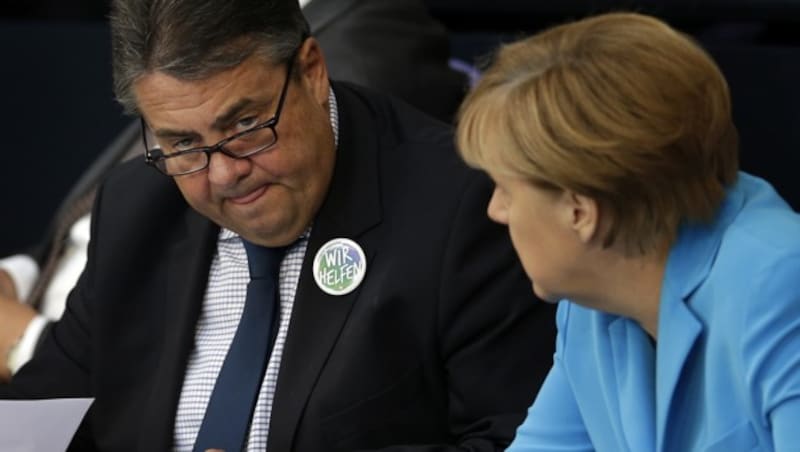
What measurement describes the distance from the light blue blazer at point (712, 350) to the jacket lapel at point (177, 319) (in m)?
0.73

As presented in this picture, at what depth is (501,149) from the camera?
180cm

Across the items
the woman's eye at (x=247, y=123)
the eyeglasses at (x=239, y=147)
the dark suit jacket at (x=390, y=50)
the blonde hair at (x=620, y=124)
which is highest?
the blonde hair at (x=620, y=124)

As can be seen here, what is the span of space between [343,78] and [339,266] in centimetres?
74

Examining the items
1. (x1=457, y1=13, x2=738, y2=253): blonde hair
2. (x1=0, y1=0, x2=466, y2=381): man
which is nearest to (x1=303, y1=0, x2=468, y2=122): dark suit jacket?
(x1=0, y1=0, x2=466, y2=381): man

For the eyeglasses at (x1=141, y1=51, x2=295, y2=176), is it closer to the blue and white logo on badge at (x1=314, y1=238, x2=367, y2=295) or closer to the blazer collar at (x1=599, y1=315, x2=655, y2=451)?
the blue and white logo on badge at (x1=314, y1=238, x2=367, y2=295)

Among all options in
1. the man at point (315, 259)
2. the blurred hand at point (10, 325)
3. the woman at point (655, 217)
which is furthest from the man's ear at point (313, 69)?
the blurred hand at point (10, 325)

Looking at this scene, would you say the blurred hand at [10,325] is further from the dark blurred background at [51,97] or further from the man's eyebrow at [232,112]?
the dark blurred background at [51,97]

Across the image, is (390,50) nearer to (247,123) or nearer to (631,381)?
(247,123)

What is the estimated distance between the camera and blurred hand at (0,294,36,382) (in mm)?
3043

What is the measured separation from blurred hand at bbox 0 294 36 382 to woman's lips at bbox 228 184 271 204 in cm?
85

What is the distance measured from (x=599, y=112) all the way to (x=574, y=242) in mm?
174

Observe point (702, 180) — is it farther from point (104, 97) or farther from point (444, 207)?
point (104, 97)

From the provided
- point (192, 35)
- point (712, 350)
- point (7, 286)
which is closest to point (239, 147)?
point (192, 35)

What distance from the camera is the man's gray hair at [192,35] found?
7.48 feet
